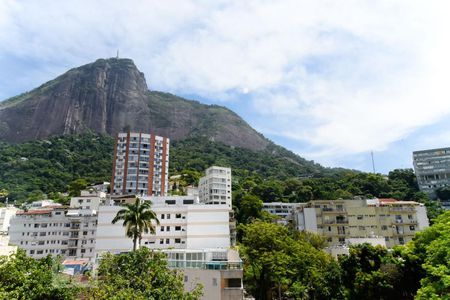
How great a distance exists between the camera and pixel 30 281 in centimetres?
2023

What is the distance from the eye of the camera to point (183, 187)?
14012cm

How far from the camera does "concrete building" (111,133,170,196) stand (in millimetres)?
120000

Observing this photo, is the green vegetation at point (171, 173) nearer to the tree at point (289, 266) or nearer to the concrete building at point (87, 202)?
the concrete building at point (87, 202)

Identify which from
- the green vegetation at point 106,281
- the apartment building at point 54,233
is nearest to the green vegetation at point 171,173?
the apartment building at point 54,233

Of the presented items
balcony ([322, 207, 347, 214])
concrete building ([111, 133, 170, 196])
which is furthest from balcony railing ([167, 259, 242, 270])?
concrete building ([111, 133, 170, 196])

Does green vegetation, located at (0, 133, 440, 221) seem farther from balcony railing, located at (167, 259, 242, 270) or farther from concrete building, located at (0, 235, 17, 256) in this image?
concrete building, located at (0, 235, 17, 256)

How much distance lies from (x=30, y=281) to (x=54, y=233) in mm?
65659

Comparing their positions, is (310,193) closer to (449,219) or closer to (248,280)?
(248,280)

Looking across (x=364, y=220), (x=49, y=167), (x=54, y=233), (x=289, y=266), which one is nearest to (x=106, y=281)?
(x=289, y=266)

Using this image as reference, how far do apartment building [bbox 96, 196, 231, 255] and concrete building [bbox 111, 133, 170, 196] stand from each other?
5920cm

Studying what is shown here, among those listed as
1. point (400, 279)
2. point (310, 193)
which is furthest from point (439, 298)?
point (310, 193)

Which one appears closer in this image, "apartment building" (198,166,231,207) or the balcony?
the balcony

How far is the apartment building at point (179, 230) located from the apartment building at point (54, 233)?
21.6 metres

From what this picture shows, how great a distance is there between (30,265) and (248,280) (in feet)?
112
